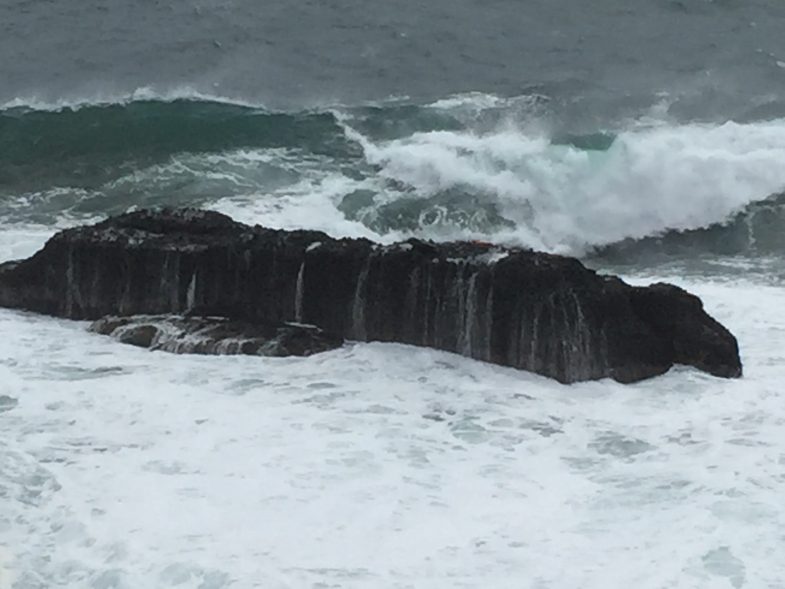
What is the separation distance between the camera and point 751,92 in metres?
30.5

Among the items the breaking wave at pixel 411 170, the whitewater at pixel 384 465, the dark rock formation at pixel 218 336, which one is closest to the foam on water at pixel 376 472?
the whitewater at pixel 384 465

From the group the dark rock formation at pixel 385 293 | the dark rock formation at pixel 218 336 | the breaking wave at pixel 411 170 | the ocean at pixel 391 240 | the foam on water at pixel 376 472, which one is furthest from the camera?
the breaking wave at pixel 411 170

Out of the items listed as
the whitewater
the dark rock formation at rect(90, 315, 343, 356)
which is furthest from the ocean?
the dark rock formation at rect(90, 315, 343, 356)

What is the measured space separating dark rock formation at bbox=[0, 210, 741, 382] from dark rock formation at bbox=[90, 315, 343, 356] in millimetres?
198

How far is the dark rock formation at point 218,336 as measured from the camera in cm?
1631

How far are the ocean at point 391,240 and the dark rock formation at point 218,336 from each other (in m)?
0.23

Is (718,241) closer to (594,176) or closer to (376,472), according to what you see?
(594,176)

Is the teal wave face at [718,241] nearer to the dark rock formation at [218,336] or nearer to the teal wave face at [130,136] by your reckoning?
the teal wave face at [130,136]

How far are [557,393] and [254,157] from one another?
1265 cm

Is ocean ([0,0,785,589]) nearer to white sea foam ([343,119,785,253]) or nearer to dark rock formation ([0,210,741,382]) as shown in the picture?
white sea foam ([343,119,785,253])

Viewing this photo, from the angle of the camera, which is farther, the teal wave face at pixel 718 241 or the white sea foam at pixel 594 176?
the white sea foam at pixel 594 176

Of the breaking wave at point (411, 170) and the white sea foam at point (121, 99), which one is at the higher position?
the white sea foam at point (121, 99)

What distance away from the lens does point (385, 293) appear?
1634 centimetres

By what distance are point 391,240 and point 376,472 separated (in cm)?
1021
